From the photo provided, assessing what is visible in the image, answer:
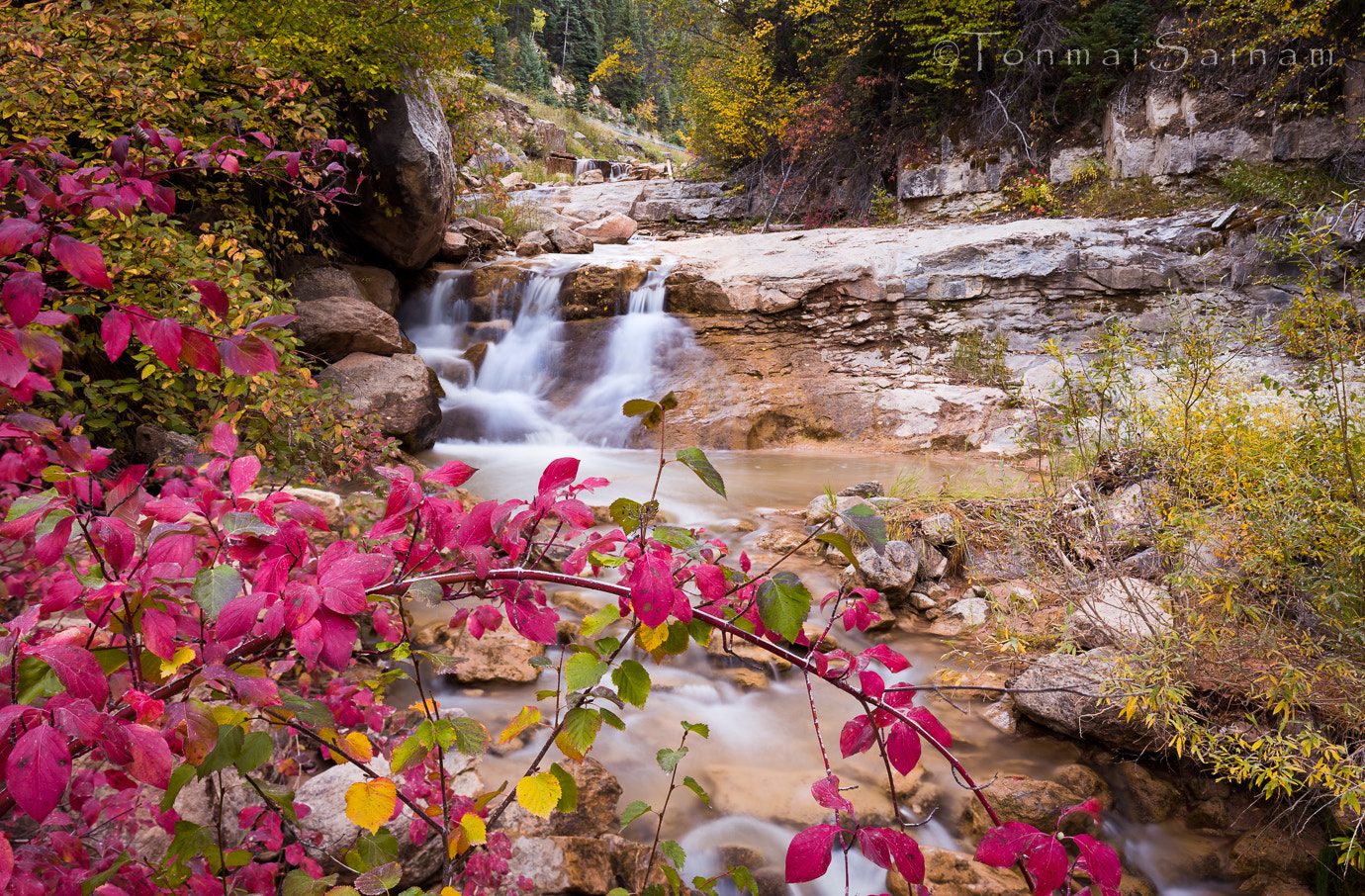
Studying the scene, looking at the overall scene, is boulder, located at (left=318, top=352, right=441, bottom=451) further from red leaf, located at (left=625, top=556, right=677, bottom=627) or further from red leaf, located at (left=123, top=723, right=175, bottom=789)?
red leaf, located at (left=625, top=556, right=677, bottom=627)

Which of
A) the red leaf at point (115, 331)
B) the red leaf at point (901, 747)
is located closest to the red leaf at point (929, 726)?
the red leaf at point (901, 747)

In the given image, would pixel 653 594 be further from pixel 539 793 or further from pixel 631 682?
pixel 539 793

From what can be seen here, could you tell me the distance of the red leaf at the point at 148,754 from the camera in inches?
26.5

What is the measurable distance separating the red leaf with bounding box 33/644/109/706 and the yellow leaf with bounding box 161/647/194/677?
0.49 feet

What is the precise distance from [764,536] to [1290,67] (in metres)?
8.31

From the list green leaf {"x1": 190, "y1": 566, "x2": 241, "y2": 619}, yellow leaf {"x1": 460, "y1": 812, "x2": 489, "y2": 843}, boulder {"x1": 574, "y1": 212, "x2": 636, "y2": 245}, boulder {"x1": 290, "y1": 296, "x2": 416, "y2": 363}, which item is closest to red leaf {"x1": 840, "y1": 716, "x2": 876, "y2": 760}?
yellow leaf {"x1": 460, "y1": 812, "x2": 489, "y2": 843}

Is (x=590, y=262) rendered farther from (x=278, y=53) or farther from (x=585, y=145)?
(x=585, y=145)

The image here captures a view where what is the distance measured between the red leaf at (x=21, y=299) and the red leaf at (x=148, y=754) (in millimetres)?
534

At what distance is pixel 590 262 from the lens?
9.01m

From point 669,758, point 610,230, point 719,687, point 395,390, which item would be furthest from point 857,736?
point 610,230

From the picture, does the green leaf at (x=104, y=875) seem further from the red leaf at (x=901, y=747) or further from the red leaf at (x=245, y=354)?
the red leaf at (x=901, y=747)

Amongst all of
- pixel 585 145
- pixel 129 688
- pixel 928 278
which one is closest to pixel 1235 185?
pixel 928 278

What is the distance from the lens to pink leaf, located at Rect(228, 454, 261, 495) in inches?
36.2

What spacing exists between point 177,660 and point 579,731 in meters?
0.57
